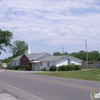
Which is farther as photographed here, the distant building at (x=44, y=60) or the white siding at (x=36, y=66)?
the white siding at (x=36, y=66)

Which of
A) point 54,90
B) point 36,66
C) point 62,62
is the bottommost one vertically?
point 54,90

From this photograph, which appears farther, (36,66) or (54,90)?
(36,66)

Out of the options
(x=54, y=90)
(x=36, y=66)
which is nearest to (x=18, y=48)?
(x=36, y=66)

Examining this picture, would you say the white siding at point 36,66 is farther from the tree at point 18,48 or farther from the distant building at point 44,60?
the tree at point 18,48

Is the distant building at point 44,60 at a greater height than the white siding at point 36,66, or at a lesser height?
greater

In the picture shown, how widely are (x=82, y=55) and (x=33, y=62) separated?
52241mm

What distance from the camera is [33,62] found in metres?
75.6

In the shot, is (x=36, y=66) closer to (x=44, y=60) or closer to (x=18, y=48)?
(x=44, y=60)

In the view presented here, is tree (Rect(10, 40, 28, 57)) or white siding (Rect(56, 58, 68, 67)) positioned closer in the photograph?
white siding (Rect(56, 58, 68, 67))

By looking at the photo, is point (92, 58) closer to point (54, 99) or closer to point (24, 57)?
point (24, 57)

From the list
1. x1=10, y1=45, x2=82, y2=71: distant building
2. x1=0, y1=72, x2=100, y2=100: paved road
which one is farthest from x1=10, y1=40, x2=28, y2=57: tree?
x1=0, y1=72, x2=100, y2=100: paved road

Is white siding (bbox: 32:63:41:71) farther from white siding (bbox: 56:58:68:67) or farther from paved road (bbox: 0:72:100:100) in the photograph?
paved road (bbox: 0:72:100:100)

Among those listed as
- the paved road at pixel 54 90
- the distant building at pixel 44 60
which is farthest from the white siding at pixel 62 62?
the paved road at pixel 54 90

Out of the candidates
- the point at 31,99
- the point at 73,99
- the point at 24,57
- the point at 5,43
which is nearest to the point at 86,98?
the point at 73,99
